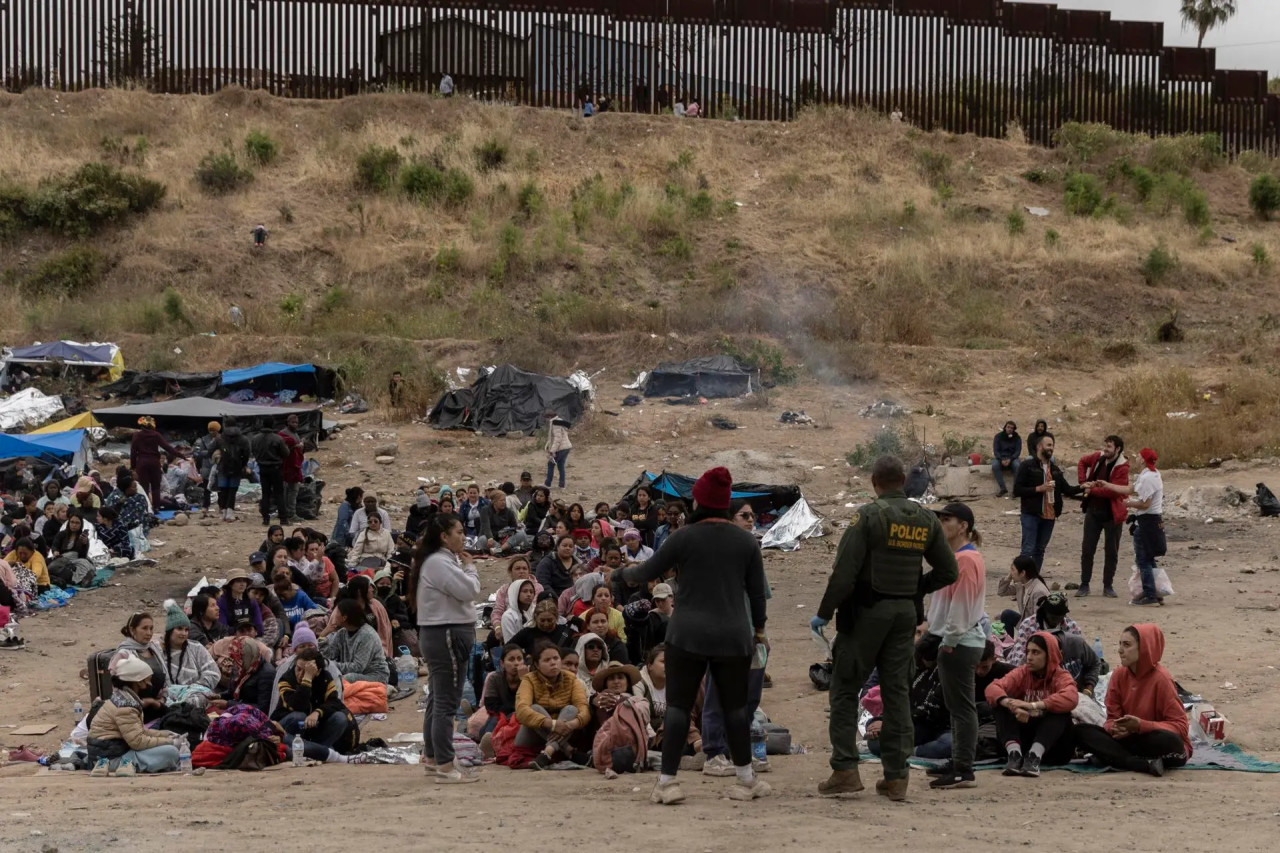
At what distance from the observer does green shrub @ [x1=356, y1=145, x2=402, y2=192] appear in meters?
36.1

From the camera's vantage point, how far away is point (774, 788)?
7547 millimetres

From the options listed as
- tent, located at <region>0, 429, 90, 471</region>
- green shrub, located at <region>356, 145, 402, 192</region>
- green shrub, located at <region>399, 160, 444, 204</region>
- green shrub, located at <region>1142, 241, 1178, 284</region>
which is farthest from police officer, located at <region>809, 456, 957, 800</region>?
green shrub, located at <region>356, 145, 402, 192</region>

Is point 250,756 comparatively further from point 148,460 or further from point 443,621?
point 148,460

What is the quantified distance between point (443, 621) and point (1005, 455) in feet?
48.0

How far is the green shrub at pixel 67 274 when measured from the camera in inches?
1292

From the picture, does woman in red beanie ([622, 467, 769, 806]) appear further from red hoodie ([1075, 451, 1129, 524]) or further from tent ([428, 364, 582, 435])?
tent ([428, 364, 582, 435])

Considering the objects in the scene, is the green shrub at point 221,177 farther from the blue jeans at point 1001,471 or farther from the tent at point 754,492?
the blue jeans at point 1001,471

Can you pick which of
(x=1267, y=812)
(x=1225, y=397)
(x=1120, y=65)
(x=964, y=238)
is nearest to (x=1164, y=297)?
(x=964, y=238)

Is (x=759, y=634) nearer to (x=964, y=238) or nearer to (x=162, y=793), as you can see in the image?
(x=162, y=793)

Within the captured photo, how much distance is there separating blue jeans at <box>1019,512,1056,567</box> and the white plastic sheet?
4.46 m

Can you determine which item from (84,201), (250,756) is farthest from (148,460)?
(84,201)

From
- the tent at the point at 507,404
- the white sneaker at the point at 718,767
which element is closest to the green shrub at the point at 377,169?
the tent at the point at 507,404

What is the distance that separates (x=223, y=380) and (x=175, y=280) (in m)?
7.65

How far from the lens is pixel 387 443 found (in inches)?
969
